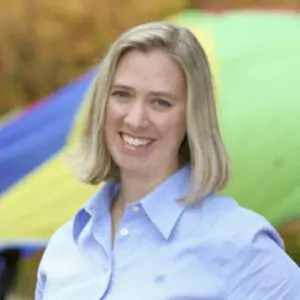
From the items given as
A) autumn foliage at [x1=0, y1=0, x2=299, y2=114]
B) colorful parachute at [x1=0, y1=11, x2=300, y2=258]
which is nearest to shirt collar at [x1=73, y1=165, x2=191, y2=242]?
colorful parachute at [x1=0, y1=11, x2=300, y2=258]

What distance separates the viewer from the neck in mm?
1400

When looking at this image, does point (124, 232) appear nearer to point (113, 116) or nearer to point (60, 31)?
point (113, 116)

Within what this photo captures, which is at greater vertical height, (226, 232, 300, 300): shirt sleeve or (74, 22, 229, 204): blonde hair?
(74, 22, 229, 204): blonde hair

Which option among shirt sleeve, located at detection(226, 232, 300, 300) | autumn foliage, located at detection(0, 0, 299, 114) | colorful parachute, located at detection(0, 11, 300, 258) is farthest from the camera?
autumn foliage, located at detection(0, 0, 299, 114)

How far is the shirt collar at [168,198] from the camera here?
136 centimetres

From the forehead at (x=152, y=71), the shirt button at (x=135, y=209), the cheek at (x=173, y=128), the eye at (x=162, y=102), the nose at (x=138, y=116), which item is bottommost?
the shirt button at (x=135, y=209)

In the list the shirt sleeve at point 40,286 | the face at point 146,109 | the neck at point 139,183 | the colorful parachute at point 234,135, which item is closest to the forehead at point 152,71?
the face at point 146,109

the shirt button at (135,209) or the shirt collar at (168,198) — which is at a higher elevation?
the shirt collar at (168,198)

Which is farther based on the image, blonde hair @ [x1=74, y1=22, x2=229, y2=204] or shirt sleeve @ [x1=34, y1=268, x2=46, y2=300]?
shirt sleeve @ [x1=34, y1=268, x2=46, y2=300]

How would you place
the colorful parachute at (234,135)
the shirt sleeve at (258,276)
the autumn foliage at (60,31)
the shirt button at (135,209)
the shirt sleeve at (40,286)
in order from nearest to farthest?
1. the shirt sleeve at (258,276)
2. the shirt button at (135,209)
3. the shirt sleeve at (40,286)
4. the colorful parachute at (234,135)
5. the autumn foliage at (60,31)

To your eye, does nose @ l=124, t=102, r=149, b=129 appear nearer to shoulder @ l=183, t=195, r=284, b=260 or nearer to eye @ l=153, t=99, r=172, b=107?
eye @ l=153, t=99, r=172, b=107

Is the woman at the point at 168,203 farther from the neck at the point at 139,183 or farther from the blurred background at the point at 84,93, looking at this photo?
the blurred background at the point at 84,93

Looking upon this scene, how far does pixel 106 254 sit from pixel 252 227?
0.22 metres

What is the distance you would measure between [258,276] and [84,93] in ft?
5.33
